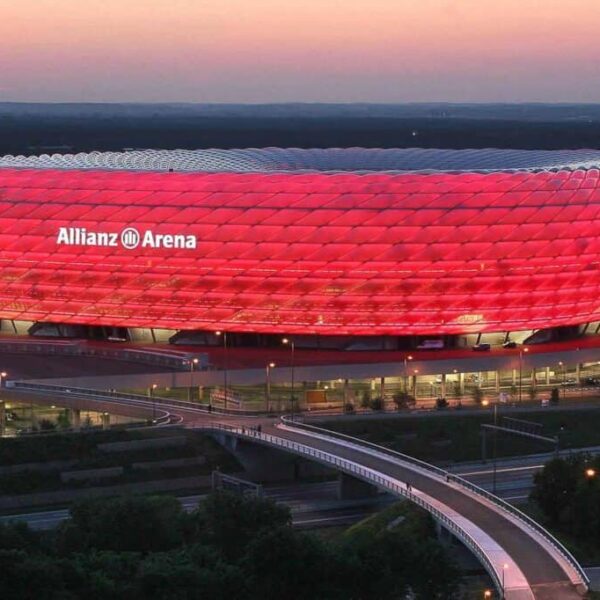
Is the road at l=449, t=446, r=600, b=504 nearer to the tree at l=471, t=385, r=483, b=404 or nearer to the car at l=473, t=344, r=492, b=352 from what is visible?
the tree at l=471, t=385, r=483, b=404

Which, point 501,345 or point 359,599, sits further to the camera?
point 501,345

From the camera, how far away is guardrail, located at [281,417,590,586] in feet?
159

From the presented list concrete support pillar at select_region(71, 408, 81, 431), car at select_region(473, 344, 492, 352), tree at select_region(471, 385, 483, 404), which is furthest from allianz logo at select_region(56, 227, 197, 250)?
tree at select_region(471, 385, 483, 404)

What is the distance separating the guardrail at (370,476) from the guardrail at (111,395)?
3489 mm

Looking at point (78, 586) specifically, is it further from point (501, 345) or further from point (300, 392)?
point (501, 345)

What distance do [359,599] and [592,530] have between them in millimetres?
12824

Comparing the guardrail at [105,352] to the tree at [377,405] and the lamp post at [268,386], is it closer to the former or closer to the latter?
the lamp post at [268,386]

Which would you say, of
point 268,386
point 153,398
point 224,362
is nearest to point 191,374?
point 153,398

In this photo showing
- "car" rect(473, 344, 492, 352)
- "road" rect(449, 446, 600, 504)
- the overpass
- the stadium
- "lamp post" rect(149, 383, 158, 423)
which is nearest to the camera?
the overpass

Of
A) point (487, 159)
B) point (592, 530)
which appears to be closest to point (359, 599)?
point (592, 530)

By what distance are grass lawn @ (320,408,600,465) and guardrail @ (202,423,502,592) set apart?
15.4ft

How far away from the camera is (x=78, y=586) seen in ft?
139

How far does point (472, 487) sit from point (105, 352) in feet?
90.1

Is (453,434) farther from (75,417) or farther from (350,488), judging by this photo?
(75,417)
